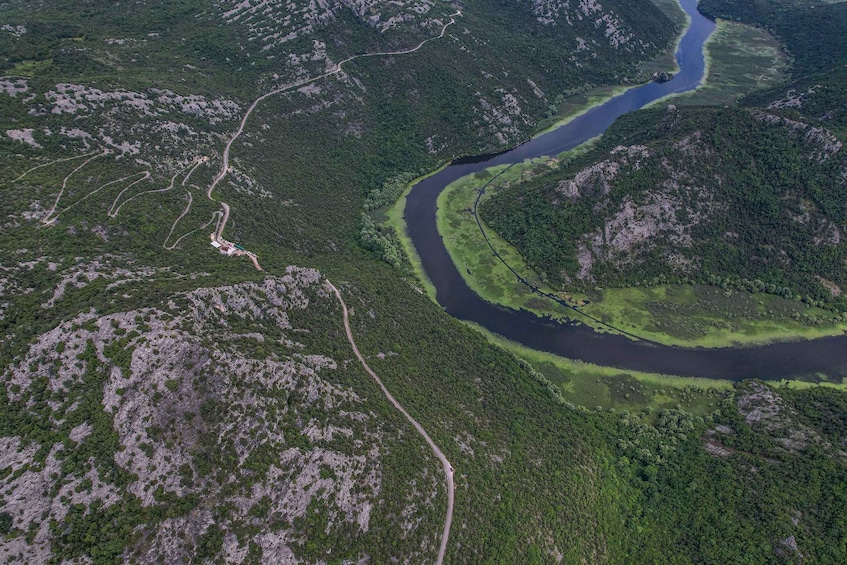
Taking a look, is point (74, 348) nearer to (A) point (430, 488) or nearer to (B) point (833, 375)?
(A) point (430, 488)

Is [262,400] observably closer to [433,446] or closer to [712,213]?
[433,446]

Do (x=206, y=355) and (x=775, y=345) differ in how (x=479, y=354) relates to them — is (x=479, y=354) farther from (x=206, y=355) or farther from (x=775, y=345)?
(x=775, y=345)

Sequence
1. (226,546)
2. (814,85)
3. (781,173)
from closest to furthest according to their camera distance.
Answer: (226,546)
(781,173)
(814,85)

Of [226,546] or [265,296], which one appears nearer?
[226,546]

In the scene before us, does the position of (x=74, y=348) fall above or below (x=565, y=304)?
above

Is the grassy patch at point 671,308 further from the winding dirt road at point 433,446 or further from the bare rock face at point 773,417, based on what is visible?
the winding dirt road at point 433,446

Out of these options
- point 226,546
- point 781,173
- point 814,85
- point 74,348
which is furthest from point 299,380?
point 814,85

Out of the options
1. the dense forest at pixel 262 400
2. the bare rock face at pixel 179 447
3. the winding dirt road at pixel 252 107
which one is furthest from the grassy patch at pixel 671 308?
the bare rock face at pixel 179 447

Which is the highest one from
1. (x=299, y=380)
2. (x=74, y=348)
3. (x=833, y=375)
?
(x=74, y=348)

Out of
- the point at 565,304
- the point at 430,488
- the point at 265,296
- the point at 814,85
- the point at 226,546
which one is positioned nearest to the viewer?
the point at 226,546
